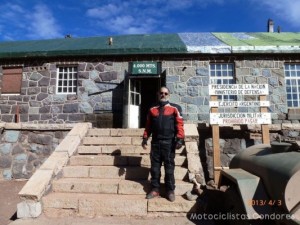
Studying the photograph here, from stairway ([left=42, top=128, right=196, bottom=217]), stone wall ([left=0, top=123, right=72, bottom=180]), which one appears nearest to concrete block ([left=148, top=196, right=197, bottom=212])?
stairway ([left=42, top=128, right=196, bottom=217])

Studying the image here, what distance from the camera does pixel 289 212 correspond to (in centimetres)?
287

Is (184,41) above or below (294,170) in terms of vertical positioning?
above

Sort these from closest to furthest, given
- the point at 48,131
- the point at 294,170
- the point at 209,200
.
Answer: the point at 294,170, the point at 209,200, the point at 48,131

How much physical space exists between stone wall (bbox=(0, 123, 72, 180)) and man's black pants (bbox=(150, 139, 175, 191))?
4.39 metres

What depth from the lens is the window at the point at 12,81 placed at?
12117 mm

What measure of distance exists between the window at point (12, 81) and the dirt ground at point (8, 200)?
4.97 m

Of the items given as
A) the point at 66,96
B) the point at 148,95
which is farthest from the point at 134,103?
the point at 66,96

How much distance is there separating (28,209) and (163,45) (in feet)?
27.5

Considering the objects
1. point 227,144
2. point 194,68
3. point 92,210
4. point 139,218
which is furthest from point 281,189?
point 194,68

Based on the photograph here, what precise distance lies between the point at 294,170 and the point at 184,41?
9805mm

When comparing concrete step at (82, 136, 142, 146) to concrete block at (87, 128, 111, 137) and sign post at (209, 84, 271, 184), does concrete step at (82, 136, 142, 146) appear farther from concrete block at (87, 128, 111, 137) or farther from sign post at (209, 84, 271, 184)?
sign post at (209, 84, 271, 184)

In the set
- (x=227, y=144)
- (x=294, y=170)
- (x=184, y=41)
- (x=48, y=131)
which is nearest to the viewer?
(x=294, y=170)

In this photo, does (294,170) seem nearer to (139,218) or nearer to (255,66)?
(139,218)

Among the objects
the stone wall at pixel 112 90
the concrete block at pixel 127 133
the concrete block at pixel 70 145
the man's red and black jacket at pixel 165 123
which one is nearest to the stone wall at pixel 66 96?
the stone wall at pixel 112 90
